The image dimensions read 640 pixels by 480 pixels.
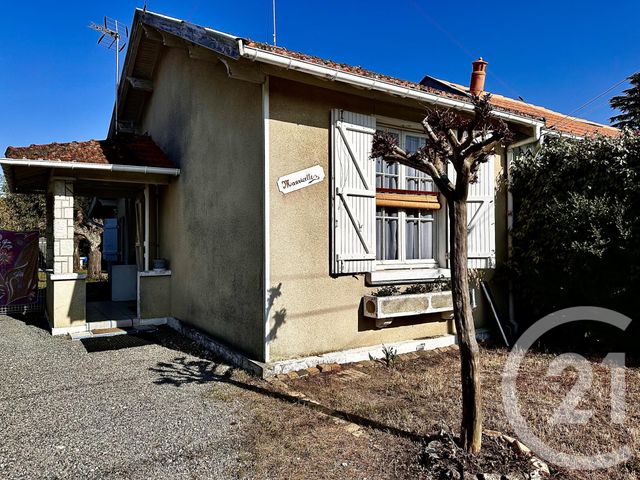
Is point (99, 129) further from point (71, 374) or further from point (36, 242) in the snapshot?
point (71, 374)

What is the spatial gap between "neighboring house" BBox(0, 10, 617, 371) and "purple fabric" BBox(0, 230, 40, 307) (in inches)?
68.4

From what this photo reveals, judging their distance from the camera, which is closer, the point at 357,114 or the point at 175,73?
the point at 357,114

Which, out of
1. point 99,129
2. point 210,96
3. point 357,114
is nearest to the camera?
point 357,114

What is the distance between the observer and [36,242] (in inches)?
356

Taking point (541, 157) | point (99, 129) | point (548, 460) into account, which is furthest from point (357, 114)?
point (99, 129)

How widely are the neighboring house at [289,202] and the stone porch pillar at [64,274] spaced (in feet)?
0.10

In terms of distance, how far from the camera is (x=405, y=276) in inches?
229

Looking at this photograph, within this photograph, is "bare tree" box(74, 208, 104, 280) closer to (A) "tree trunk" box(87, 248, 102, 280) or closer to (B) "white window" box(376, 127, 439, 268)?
(A) "tree trunk" box(87, 248, 102, 280)

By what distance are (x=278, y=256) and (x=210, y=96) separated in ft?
9.97

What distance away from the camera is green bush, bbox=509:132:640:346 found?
5434mm

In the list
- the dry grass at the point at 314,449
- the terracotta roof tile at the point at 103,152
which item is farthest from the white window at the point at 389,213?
the terracotta roof tile at the point at 103,152

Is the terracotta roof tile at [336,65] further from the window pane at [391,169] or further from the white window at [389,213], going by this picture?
the window pane at [391,169]

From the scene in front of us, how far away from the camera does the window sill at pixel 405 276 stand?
557cm

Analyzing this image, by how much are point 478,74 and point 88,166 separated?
678 centimetres
